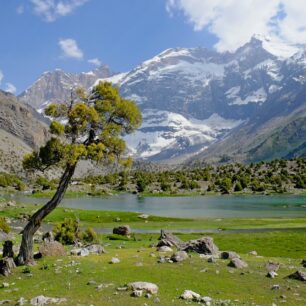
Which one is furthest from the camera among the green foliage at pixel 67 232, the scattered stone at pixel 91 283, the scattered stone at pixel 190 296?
the green foliage at pixel 67 232

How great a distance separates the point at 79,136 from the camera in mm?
35438

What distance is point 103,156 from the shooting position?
35.9m

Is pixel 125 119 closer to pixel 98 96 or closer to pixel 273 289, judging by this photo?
pixel 98 96

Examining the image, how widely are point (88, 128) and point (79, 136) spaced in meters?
0.89

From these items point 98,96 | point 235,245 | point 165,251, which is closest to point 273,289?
point 165,251

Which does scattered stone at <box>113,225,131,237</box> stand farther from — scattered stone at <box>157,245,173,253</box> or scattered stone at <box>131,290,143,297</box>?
scattered stone at <box>131,290,143,297</box>

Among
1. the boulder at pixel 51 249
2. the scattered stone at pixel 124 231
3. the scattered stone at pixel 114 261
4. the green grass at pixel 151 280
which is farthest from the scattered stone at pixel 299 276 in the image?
the scattered stone at pixel 124 231

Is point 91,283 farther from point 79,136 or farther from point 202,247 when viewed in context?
point 202,247

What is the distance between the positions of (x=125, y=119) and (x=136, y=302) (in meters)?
16.0

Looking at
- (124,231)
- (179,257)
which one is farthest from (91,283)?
(124,231)

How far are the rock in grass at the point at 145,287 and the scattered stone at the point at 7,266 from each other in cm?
899

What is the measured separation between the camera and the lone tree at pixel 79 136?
3409 cm

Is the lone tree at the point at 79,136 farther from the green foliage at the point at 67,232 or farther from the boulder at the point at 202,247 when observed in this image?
the green foliage at the point at 67,232

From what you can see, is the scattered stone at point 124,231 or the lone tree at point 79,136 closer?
the lone tree at point 79,136
